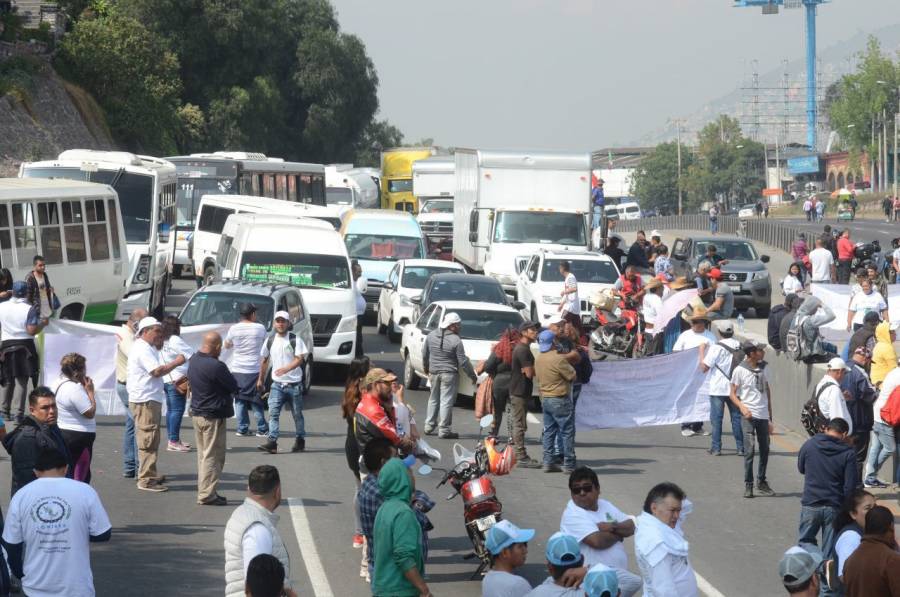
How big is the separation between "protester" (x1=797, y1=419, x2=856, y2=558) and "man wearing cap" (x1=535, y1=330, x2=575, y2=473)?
14.0 ft

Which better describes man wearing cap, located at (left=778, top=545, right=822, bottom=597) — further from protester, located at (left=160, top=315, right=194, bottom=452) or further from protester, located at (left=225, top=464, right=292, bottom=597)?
protester, located at (left=160, top=315, right=194, bottom=452)

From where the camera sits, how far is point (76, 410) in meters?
11.9

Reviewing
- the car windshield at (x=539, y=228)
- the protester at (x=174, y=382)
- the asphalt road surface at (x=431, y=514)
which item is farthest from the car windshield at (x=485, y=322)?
the car windshield at (x=539, y=228)

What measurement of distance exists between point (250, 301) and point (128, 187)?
31.7ft

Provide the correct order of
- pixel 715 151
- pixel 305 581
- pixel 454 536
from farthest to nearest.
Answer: pixel 715 151, pixel 454 536, pixel 305 581

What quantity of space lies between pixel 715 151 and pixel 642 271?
134 metres

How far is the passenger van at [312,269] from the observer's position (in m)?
22.7

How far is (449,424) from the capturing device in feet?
58.3

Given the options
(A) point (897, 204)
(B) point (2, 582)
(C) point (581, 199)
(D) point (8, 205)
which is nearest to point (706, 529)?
(B) point (2, 582)

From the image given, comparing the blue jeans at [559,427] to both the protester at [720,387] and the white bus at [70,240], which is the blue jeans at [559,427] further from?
the white bus at [70,240]

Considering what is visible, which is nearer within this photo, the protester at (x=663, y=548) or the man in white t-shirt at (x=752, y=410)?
the protester at (x=663, y=548)

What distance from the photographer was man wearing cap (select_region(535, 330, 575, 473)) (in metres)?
15.3

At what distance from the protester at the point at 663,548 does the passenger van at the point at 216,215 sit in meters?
27.9

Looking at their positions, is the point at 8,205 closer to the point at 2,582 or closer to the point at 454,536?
the point at 454,536
